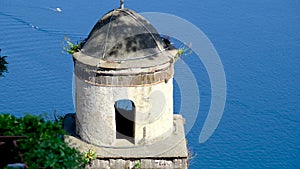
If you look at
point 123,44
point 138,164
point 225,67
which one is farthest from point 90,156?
point 225,67

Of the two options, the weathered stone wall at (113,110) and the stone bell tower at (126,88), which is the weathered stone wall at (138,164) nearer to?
the stone bell tower at (126,88)

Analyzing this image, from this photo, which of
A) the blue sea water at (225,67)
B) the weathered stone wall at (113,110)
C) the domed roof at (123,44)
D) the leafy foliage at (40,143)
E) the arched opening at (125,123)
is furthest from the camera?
the blue sea water at (225,67)

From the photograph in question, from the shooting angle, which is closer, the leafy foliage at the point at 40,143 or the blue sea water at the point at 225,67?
the leafy foliage at the point at 40,143

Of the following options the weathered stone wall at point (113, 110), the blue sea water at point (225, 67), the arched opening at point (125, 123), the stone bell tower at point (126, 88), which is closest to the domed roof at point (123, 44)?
the stone bell tower at point (126, 88)

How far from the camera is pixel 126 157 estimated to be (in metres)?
7.84

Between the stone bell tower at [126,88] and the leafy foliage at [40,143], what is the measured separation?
166 cm

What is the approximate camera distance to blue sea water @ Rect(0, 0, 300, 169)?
1638cm

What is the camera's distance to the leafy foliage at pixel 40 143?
530 cm

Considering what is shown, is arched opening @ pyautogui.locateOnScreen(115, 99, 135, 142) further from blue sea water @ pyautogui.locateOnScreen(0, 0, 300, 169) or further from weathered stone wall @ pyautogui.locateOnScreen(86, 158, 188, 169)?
blue sea water @ pyautogui.locateOnScreen(0, 0, 300, 169)

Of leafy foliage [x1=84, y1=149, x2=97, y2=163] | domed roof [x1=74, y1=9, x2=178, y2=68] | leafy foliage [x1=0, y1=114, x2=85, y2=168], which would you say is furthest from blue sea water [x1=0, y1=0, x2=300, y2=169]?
leafy foliage [x1=0, y1=114, x2=85, y2=168]

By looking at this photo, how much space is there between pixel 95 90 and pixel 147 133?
1.06 m

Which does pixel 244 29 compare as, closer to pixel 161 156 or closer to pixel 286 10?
pixel 286 10

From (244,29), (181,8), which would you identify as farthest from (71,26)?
(244,29)

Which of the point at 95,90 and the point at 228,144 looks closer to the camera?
the point at 95,90
